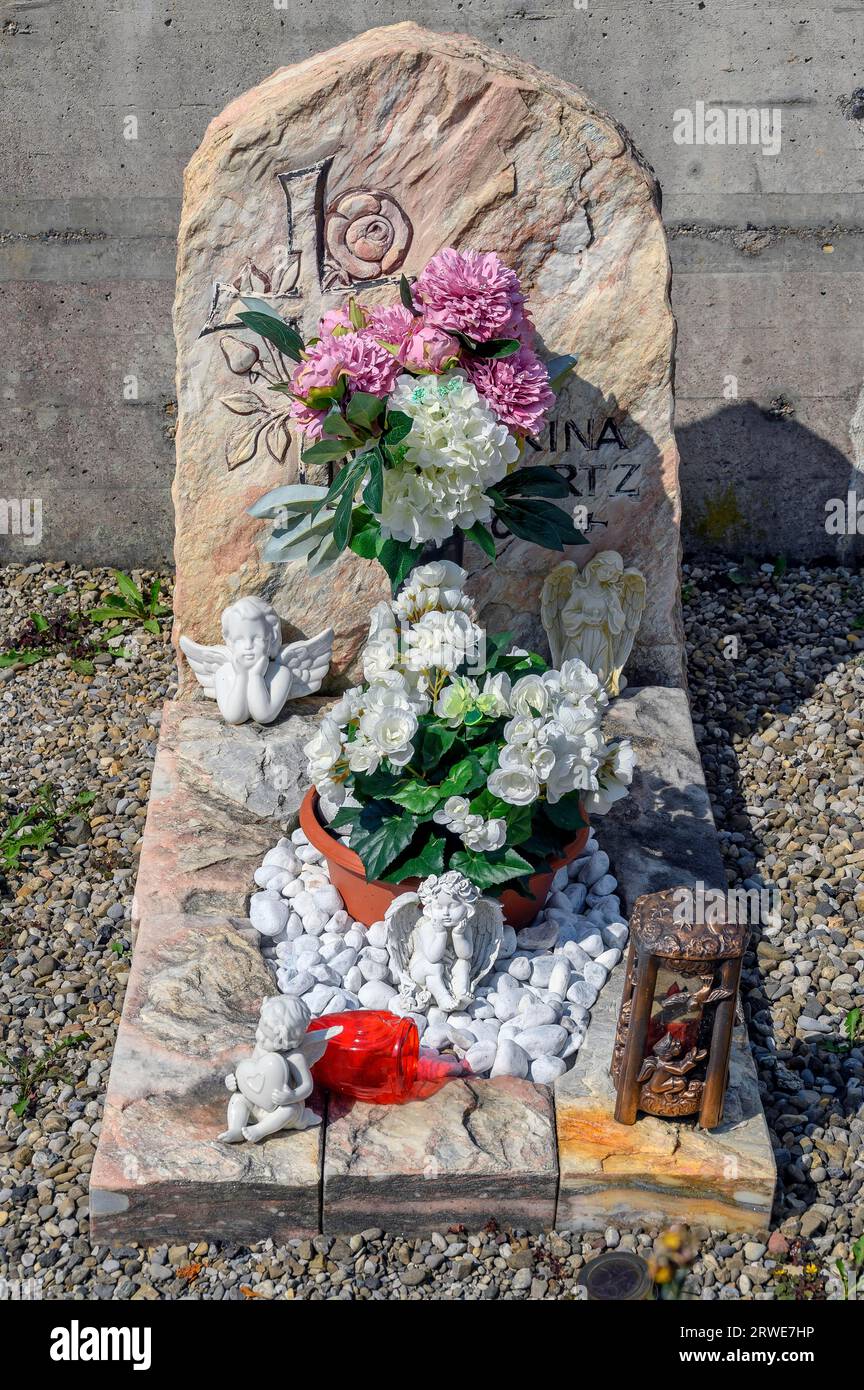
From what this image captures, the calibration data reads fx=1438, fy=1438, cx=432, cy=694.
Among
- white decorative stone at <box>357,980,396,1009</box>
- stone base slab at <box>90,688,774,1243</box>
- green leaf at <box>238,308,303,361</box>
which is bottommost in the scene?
stone base slab at <box>90,688,774,1243</box>

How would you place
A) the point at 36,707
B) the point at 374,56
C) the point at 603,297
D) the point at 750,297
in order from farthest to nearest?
the point at 750,297 → the point at 36,707 → the point at 603,297 → the point at 374,56

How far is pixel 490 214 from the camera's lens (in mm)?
4484

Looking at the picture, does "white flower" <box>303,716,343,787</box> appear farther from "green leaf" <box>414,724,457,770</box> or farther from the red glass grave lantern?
the red glass grave lantern

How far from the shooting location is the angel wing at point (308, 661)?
15.6 feet

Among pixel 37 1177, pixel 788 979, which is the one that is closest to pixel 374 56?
pixel 788 979

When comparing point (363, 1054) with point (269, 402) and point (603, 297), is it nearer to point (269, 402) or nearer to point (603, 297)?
point (269, 402)

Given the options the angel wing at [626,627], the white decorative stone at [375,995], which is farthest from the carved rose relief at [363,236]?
the white decorative stone at [375,995]

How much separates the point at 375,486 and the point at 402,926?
1.14 meters

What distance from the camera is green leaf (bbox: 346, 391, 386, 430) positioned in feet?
12.1

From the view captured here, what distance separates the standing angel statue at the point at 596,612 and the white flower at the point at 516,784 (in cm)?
136

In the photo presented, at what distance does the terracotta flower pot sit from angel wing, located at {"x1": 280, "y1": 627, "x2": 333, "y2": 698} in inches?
32.5

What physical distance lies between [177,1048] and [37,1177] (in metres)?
0.46

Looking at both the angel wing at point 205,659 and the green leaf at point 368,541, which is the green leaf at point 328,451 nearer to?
the green leaf at point 368,541

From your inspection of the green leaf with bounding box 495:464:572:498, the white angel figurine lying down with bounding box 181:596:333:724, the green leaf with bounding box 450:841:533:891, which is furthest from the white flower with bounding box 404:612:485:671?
the white angel figurine lying down with bounding box 181:596:333:724
